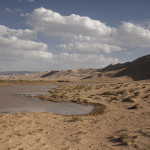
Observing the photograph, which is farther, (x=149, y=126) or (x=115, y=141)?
(x=149, y=126)

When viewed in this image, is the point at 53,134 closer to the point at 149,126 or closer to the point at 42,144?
the point at 42,144

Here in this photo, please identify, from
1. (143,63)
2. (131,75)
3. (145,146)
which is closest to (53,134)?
(145,146)

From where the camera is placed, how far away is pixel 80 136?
398 inches

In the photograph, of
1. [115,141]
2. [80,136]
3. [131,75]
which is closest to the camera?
[115,141]

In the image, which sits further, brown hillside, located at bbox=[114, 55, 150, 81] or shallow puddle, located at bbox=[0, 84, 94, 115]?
brown hillside, located at bbox=[114, 55, 150, 81]

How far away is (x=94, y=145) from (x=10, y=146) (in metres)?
4.13

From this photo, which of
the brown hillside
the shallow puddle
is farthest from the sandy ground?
the brown hillside

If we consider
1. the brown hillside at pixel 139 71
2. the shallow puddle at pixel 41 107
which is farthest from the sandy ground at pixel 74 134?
the brown hillside at pixel 139 71

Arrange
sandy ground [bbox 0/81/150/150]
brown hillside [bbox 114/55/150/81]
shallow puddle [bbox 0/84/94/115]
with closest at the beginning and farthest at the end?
sandy ground [bbox 0/81/150/150] < shallow puddle [bbox 0/84/94/115] < brown hillside [bbox 114/55/150/81]

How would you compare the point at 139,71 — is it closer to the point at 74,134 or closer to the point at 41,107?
the point at 41,107

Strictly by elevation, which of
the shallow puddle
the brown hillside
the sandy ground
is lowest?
the shallow puddle

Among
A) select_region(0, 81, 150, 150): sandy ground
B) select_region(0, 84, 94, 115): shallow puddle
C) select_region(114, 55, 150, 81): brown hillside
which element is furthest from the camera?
select_region(114, 55, 150, 81): brown hillside

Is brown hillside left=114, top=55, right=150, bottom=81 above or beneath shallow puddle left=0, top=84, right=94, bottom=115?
above

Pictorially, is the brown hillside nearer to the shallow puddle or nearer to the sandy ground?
the shallow puddle
